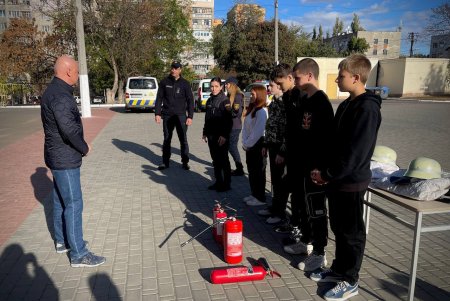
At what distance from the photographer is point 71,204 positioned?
11.1 feet

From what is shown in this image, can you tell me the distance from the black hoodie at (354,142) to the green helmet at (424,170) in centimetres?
50

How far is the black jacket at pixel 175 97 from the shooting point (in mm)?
7102

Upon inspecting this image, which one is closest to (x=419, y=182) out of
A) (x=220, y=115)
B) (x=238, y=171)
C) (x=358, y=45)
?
(x=220, y=115)

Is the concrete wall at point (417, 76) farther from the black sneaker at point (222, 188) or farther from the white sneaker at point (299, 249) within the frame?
the white sneaker at point (299, 249)

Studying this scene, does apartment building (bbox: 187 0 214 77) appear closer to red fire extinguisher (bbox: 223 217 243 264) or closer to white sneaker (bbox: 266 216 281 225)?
white sneaker (bbox: 266 216 281 225)

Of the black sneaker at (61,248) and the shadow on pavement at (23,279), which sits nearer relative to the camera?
the shadow on pavement at (23,279)

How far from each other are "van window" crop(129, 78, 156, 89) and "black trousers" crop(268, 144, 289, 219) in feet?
52.7

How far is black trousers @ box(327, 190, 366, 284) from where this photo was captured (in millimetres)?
2775

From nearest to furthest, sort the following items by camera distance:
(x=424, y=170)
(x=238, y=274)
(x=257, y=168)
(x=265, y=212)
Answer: (x=424, y=170)
(x=238, y=274)
(x=265, y=212)
(x=257, y=168)

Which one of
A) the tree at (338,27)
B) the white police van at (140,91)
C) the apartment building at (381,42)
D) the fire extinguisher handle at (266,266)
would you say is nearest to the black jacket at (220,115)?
the fire extinguisher handle at (266,266)

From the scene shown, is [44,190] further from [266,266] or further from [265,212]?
[266,266]

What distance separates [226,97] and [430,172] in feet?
10.6

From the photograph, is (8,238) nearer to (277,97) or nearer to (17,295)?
(17,295)

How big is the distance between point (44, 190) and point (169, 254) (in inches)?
135
